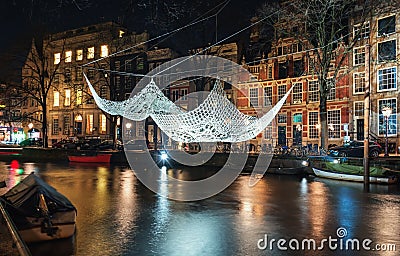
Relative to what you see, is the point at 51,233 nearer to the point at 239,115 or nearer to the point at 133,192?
the point at 133,192

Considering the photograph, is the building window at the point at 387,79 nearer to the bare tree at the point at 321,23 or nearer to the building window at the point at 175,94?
the bare tree at the point at 321,23

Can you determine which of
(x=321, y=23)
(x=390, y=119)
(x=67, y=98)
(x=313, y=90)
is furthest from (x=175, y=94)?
(x=321, y=23)

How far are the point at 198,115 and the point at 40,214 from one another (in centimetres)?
1246

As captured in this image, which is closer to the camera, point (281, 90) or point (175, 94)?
point (281, 90)

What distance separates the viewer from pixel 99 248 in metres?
7.95

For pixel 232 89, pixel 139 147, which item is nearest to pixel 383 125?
pixel 232 89

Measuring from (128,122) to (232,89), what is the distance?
13930 mm

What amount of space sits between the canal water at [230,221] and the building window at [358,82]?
20.5 m

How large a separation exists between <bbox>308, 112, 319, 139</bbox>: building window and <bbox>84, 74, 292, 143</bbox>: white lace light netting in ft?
55.2

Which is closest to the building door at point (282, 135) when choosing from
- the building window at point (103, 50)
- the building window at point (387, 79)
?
the building window at point (387, 79)

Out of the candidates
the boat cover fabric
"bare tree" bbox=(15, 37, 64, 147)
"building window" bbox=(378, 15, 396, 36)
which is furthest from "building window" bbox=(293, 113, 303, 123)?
the boat cover fabric

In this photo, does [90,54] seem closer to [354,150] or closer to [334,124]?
[334,124]

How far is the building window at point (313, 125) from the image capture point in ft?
127

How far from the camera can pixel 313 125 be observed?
39.2 meters
